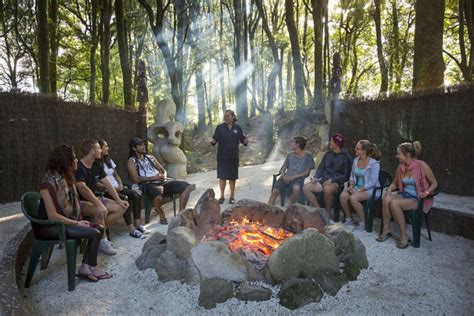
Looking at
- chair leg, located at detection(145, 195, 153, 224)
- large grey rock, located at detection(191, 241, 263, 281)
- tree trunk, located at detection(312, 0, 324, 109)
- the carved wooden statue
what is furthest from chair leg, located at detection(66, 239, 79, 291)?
tree trunk, located at detection(312, 0, 324, 109)

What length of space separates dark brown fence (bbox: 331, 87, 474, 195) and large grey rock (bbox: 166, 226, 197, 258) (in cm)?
516

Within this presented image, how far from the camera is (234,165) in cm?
666

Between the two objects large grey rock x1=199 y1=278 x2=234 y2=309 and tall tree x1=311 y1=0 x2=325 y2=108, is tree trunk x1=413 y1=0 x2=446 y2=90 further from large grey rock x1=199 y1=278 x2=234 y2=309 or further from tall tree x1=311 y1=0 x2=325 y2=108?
tall tree x1=311 y1=0 x2=325 y2=108

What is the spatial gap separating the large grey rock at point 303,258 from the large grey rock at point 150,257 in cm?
124

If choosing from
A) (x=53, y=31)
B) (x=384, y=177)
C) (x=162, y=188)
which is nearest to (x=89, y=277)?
(x=162, y=188)

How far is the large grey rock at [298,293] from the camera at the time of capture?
3.03 metres

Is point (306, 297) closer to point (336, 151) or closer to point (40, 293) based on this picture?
point (40, 293)

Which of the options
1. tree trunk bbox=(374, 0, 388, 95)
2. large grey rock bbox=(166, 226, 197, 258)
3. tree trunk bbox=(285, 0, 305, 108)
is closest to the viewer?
large grey rock bbox=(166, 226, 197, 258)

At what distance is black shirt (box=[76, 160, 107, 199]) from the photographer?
164 inches

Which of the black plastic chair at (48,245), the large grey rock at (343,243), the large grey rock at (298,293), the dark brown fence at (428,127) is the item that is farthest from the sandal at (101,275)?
the dark brown fence at (428,127)

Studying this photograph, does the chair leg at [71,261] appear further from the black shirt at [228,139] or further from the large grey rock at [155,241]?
the black shirt at [228,139]

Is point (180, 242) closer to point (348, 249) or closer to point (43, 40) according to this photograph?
point (348, 249)

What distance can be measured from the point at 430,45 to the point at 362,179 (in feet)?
13.9

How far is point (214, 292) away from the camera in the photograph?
10.2 ft
